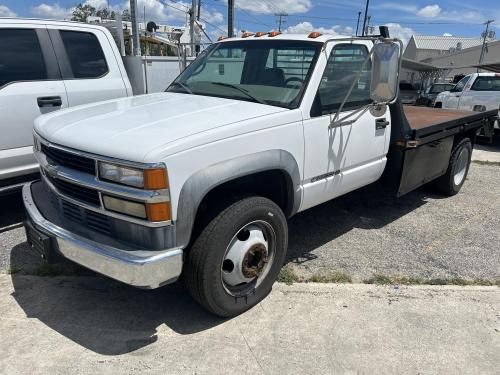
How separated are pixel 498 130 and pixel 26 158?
35.0 ft

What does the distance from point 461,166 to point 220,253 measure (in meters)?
4.80

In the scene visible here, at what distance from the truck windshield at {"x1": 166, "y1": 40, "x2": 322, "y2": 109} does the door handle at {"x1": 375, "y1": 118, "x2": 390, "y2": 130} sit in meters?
0.97

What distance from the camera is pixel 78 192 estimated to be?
9.51 ft

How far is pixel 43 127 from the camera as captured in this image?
3221 millimetres

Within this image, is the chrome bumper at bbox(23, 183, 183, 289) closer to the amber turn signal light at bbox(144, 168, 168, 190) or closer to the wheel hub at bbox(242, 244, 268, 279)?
the amber turn signal light at bbox(144, 168, 168, 190)

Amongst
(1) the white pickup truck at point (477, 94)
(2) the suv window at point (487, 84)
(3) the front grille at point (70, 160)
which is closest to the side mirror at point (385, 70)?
(3) the front grille at point (70, 160)

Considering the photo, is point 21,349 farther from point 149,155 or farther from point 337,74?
point 337,74

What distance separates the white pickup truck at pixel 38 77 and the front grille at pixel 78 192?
1558mm

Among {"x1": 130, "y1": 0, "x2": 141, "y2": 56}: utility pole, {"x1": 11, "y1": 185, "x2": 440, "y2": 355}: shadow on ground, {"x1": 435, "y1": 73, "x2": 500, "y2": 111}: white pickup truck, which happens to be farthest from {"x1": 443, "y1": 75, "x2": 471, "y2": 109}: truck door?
{"x1": 11, "y1": 185, "x2": 440, "y2": 355}: shadow on ground

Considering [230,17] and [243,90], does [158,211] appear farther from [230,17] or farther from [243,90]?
[230,17]

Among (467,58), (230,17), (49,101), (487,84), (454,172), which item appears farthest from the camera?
(467,58)

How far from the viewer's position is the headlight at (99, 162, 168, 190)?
2510mm

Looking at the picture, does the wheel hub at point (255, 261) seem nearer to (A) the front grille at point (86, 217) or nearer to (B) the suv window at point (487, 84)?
(A) the front grille at point (86, 217)

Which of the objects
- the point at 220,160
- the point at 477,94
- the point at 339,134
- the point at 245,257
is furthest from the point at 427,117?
the point at 477,94
